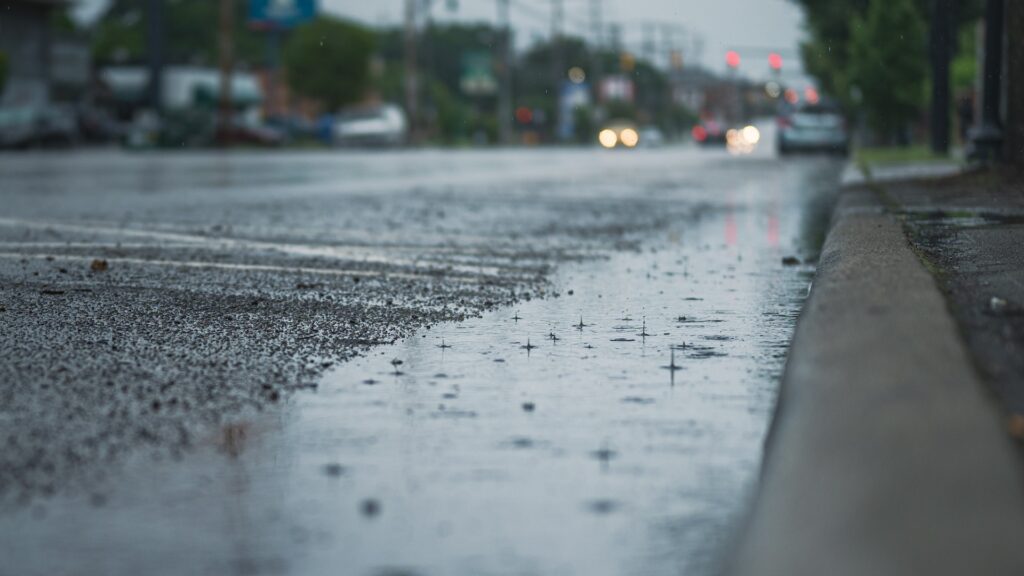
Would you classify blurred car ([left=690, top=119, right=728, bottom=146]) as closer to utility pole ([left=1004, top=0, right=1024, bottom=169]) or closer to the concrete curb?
utility pole ([left=1004, top=0, right=1024, bottom=169])

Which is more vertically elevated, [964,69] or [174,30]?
[174,30]

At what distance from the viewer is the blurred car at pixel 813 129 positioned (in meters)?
42.5

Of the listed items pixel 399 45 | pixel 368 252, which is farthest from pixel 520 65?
pixel 368 252

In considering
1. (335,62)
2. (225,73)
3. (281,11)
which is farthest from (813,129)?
(335,62)

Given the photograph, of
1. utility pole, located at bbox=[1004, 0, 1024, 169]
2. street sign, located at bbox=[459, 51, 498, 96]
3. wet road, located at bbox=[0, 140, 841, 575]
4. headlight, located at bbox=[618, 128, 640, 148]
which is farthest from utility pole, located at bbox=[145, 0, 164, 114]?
street sign, located at bbox=[459, 51, 498, 96]

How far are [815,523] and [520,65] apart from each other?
179 m

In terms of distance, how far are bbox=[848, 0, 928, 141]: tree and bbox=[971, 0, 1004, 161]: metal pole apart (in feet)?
56.8

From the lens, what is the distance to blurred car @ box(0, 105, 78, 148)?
161 ft

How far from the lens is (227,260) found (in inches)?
381

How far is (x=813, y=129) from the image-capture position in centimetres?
4278

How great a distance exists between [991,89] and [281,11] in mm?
66179

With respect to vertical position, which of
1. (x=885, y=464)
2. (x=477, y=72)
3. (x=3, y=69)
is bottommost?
(x=885, y=464)

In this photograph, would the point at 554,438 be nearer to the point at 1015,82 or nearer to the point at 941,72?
the point at 1015,82

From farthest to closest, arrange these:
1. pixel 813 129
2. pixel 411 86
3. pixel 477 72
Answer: pixel 477 72 < pixel 411 86 < pixel 813 129
